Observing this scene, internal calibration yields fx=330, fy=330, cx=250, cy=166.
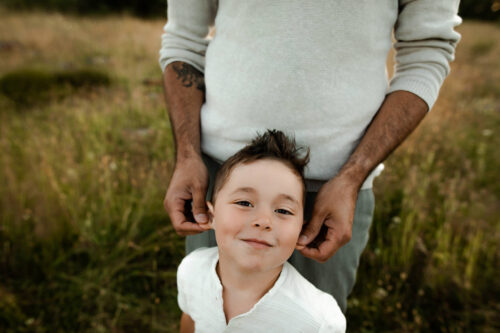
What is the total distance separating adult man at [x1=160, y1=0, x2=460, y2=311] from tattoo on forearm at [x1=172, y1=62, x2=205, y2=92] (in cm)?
17

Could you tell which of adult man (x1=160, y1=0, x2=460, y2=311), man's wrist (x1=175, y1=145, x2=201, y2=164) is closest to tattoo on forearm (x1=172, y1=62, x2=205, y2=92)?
adult man (x1=160, y1=0, x2=460, y2=311)

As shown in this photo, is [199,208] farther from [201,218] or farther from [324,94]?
[324,94]

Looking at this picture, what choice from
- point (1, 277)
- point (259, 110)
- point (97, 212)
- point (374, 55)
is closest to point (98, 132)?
point (97, 212)

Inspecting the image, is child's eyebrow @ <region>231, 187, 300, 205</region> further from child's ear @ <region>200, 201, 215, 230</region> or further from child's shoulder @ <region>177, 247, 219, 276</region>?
child's shoulder @ <region>177, 247, 219, 276</region>

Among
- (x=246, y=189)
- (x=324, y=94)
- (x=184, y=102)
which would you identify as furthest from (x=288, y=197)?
(x=184, y=102)

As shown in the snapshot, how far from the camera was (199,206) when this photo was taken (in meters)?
1.35

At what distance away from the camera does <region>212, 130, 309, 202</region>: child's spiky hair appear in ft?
4.18

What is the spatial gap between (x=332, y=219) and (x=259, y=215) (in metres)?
0.29

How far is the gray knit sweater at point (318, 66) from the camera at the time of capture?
4.09ft

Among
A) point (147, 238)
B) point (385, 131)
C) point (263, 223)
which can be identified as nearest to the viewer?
point (263, 223)

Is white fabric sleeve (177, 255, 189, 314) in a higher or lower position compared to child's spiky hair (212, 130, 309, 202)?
lower

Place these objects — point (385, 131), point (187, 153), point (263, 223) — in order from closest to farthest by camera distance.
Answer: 1. point (263, 223)
2. point (385, 131)
3. point (187, 153)

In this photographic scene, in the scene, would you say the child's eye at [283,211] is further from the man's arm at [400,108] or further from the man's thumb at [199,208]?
the man's thumb at [199,208]

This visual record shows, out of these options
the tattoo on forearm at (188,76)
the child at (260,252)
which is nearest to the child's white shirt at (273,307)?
the child at (260,252)
